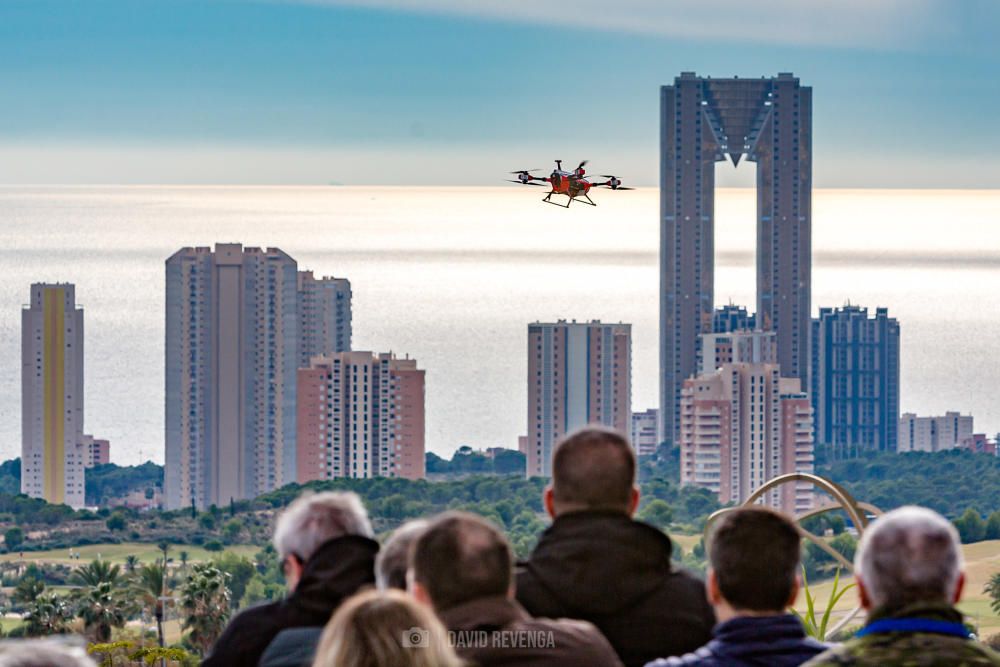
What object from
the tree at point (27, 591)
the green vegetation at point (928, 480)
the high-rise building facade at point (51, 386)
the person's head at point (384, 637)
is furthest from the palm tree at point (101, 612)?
the high-rise building facade at point (51, 386)

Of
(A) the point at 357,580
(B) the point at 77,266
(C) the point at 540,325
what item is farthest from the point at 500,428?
(A) the point at 357,580

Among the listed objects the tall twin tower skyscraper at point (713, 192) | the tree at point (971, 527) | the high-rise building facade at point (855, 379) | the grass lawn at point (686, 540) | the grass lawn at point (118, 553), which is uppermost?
the tall twin tower skyscraper at point (713, 192)

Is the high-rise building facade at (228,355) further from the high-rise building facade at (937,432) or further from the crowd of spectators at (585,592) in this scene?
the crowd of spectators at (585,592)

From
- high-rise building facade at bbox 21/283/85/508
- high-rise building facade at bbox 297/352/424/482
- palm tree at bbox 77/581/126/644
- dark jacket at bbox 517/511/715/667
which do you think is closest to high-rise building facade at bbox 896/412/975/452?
high-rise building facade at bbox 297/352/424/482

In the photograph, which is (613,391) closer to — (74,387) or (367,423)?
(367,423)

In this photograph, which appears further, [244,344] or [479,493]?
[244,344]

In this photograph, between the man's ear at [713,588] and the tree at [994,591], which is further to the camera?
the tree at [994,591]

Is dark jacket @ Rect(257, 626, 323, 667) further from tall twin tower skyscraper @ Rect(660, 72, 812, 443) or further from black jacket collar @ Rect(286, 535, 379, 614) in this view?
tall twin tower skyscraper @ Rect(660, 72, 812, 443)
